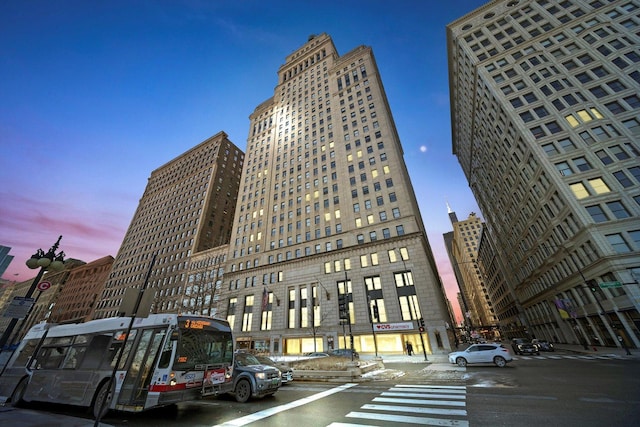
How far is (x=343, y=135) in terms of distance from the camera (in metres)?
55.4

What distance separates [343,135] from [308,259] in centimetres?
2870

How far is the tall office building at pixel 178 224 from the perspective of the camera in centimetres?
6978

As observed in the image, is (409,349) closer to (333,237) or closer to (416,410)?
(333,237)

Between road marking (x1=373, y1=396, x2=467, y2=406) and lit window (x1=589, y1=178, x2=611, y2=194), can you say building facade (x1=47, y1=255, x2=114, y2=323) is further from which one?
lit window (x1=589, y1=178, x2=611, y2=194)

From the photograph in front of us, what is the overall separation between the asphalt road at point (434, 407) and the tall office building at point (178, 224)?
62.1m

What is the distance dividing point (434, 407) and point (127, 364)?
10.1 metres

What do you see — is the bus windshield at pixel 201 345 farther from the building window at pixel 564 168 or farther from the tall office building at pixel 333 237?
the building window at pixel 564 168

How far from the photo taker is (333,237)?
4594cm

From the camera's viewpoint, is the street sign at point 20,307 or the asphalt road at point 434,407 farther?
the street sign at point 20,307

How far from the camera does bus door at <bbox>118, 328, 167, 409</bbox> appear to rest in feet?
24.6

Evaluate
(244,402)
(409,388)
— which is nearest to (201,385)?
(244,402)

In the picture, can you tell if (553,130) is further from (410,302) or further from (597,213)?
(410,302)

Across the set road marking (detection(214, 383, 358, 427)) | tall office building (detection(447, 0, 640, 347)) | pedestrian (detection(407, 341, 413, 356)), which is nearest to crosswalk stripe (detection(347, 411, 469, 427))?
road marking (detection(214, 383, 358, 427))

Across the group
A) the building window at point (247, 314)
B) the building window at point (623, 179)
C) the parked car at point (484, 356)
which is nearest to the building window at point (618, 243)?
the building window at point (623, 179)
